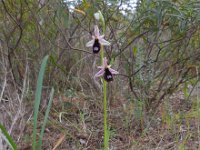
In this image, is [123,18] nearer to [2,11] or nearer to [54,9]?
[54,9]

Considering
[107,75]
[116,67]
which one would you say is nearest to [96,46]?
[107,75]

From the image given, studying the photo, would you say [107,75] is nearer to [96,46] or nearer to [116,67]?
[96,46]

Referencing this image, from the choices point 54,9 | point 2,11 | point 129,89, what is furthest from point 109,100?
point 2,11

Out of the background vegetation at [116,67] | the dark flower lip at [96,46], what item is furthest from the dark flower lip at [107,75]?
the background vegetation at [116,67]

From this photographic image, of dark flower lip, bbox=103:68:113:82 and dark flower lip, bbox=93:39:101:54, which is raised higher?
dark flower lip, bbox=93:39:101:54

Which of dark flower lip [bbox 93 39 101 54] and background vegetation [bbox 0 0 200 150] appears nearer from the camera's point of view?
dark flower lip [bbox 93 39 101 54]

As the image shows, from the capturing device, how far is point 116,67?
3.14m

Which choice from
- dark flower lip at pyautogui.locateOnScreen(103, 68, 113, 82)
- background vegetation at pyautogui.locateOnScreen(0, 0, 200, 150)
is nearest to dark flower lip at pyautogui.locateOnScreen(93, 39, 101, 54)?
dark flower lip at pyautogui.locateOnScreen(103, 68, 113, 82)

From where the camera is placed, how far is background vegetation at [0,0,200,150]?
2.59m

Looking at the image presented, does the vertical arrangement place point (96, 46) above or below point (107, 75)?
above

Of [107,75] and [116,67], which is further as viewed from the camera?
[116,67]

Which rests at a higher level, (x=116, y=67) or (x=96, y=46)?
(x=96, y=46)

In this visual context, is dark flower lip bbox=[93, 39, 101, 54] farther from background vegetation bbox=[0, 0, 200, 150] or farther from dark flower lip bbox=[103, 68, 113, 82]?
background vegetation bbox=[0, 0, 200, 150]

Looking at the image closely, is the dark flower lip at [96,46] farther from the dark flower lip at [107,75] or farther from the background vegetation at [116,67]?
the background vegetation at [116,67]
